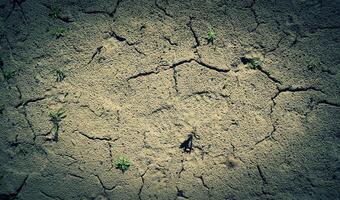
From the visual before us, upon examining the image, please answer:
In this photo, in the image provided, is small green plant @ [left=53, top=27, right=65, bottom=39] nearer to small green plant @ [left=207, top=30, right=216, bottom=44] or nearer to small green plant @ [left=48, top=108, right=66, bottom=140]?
small green plant @ [left=48, top=108, right=66, bottom=140]

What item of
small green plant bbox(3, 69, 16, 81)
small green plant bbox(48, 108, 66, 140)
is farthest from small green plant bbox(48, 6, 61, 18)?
small green plant bbox(48, 108, 66, 140)

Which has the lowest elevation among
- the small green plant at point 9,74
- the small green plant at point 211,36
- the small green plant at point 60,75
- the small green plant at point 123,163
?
the small green plant at point 123,163

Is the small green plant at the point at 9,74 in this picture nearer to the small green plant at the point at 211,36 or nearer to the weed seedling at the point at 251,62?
the small green plant at the point at 211,36

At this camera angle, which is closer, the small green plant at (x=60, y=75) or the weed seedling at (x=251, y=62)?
the weed seedling at (x=251, y=62)

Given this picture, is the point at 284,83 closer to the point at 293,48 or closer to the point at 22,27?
the point at 293,48

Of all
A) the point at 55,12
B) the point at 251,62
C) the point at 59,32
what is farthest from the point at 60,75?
the point at 251,62

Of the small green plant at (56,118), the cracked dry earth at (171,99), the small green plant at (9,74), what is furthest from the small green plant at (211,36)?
the small green plant at (9,74)

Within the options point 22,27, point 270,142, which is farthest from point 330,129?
point 22,27
